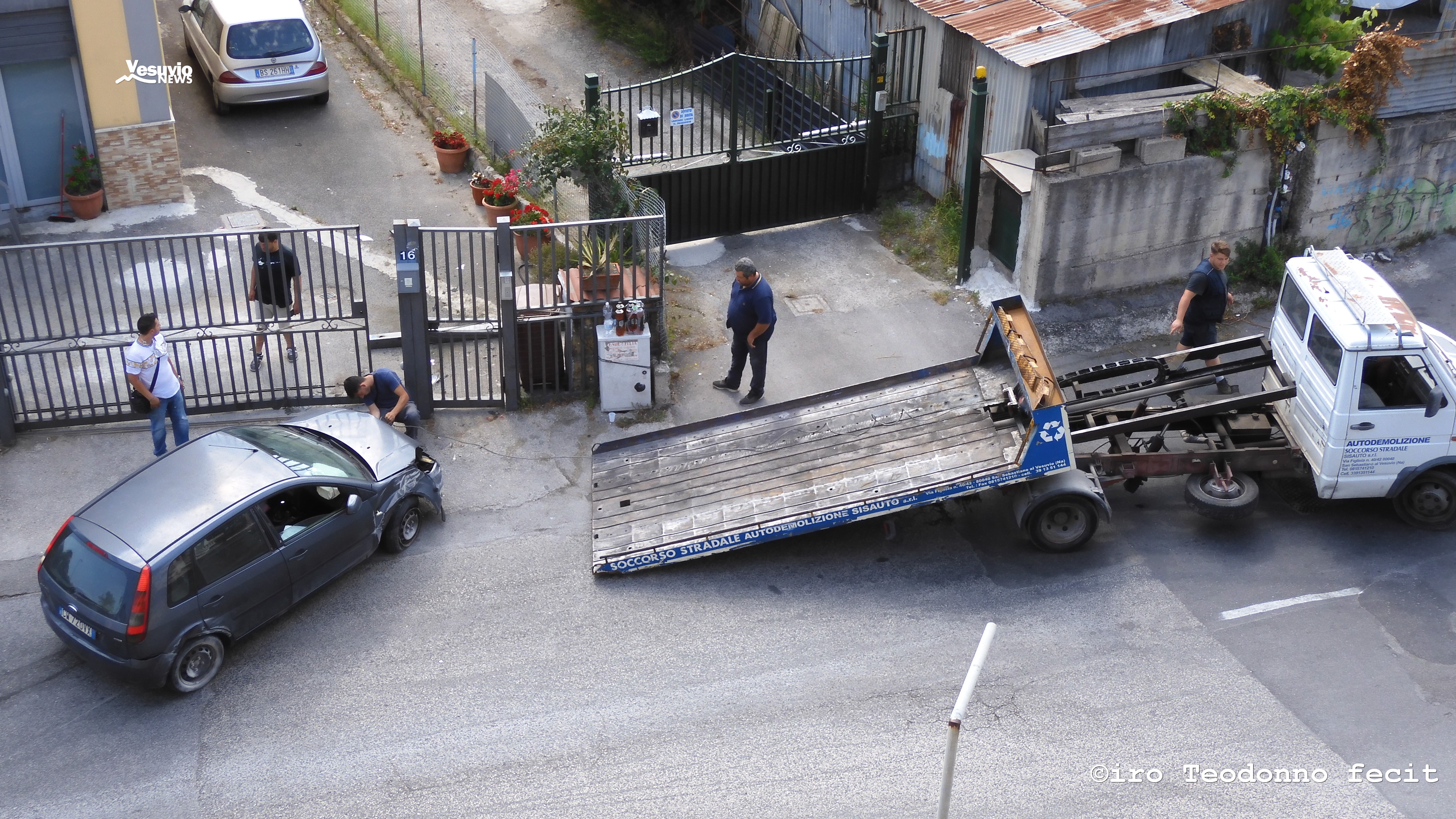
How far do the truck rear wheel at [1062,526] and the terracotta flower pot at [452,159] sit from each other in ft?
33.0

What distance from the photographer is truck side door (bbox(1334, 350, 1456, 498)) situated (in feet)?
33.2

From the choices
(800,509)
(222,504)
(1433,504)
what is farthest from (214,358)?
(1433,504)

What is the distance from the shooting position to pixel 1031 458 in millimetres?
9828

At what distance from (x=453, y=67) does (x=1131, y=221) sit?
435 inches

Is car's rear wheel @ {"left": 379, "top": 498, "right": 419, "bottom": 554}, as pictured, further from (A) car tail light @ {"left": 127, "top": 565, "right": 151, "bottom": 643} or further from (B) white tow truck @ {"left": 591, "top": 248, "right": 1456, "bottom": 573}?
(A) car tail light @ {"left": 127, "top": 565, "right": 151, "bottom": 643}

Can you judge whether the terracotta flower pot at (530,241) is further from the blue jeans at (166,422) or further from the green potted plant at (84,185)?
the green potted plant at (84,185)

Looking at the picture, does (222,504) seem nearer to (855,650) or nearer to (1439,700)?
(855,650)

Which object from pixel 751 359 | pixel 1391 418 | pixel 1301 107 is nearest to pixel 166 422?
pixel 751 359

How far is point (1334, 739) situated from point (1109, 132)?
7.05 metres

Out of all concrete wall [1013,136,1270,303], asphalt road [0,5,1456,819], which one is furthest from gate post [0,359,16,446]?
concrete wall [1013,136,1270,303]

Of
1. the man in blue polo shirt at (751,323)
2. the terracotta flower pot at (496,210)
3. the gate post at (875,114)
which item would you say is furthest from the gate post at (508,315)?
the gate post at (875,114)

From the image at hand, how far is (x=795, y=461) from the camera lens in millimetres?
10688

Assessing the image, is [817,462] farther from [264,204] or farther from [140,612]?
[264,204]

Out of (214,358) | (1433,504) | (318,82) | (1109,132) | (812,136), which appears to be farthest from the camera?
(318,82)
